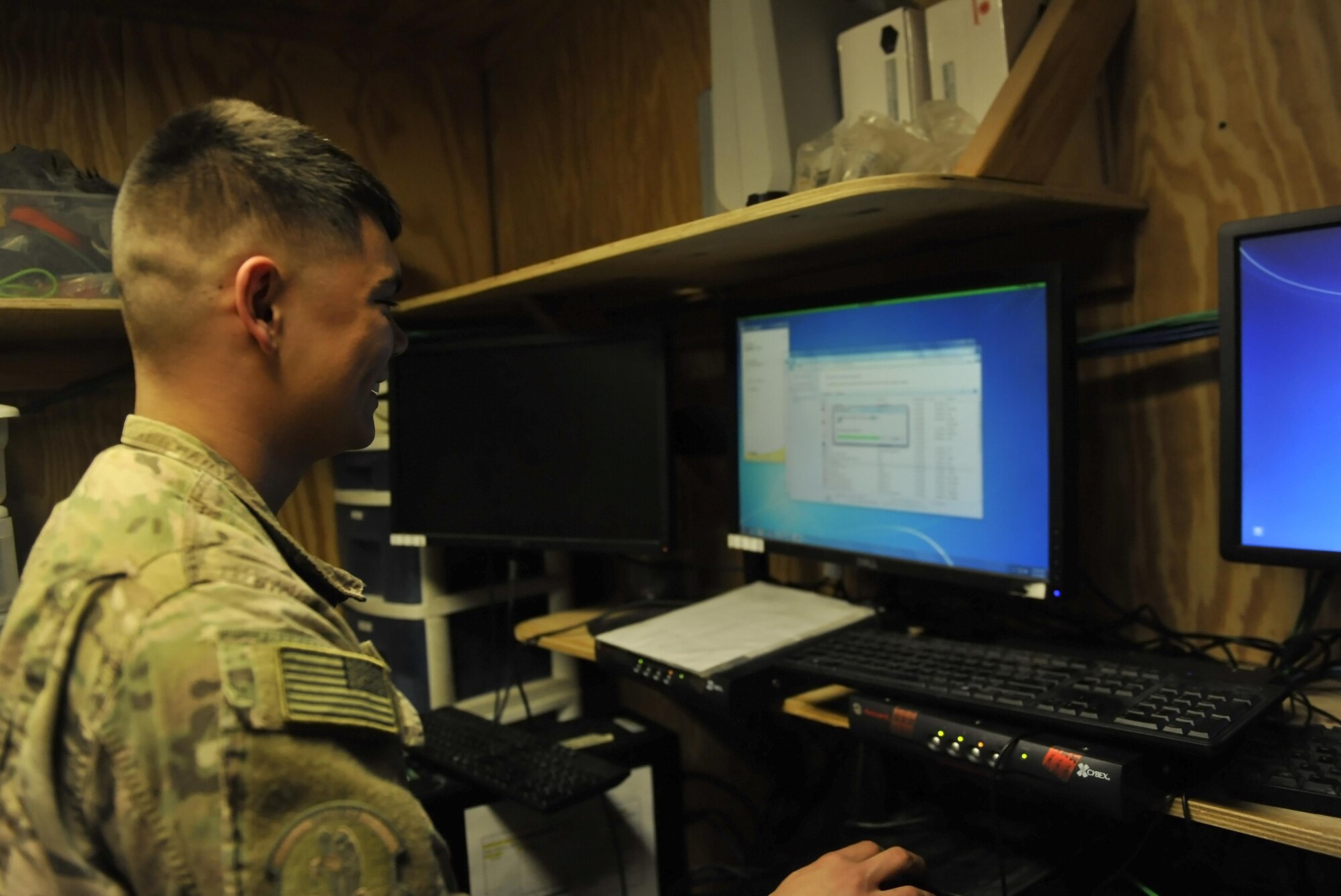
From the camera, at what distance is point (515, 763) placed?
55.9 inches

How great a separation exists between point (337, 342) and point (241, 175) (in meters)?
0.15

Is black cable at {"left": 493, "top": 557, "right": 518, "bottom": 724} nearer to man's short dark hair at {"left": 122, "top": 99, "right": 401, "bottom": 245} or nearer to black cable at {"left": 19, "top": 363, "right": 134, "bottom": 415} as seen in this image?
black cable at {"left": 19, "top": 363, "right": 134, "bottom": 415}

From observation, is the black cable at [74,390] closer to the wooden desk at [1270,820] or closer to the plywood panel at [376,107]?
the plywood panel at [376,107]

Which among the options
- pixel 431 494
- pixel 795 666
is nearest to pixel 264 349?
pixel 795 666

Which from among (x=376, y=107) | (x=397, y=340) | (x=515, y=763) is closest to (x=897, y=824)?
(x=515, y=763)

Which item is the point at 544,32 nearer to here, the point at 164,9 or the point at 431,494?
the point at 164,9

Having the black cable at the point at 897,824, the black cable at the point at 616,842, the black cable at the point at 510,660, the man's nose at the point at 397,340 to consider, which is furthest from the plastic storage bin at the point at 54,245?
the black cable at the point at 897,824

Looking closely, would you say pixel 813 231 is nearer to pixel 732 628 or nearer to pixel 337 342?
pixel 732 628

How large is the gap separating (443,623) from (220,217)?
117 cm

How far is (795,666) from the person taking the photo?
1111mm

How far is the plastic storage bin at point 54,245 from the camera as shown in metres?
1.62

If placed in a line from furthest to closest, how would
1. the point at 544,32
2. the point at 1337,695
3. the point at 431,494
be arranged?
1. the point at 544,32
2. the point at 431,494
3. the point at 1337,695

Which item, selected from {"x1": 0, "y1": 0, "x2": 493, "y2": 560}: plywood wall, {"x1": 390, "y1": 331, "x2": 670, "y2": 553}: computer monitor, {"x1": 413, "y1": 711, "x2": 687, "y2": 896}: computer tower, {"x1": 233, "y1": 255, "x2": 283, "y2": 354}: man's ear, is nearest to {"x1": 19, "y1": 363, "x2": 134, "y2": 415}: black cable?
{"x1": 0, "y1": 0, "x2": 493, "y2": 560}: plywood wall

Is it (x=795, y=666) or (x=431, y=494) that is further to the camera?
(x=431, y=494)
